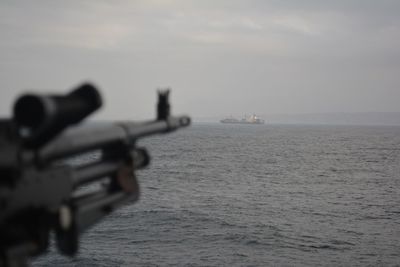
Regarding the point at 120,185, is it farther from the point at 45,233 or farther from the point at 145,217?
the point at 145,217

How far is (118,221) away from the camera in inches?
1944

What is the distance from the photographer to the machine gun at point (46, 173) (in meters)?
3.85

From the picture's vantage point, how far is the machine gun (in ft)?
12.6

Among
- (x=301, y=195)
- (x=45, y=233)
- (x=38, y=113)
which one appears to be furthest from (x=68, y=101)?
(x=301, y=195)

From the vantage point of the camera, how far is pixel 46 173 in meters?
4.34

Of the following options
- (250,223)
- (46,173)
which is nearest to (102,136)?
(46,173)

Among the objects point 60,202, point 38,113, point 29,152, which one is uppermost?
point 38,113

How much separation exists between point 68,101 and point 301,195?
69.1 m

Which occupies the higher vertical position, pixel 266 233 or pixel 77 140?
pixel 77 140

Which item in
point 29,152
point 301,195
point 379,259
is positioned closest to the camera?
point 29,152

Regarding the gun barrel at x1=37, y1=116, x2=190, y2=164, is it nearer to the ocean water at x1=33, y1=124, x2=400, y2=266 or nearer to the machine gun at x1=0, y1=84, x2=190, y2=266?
the machine gun at x1=0, y1=84, x2=190, y2=266

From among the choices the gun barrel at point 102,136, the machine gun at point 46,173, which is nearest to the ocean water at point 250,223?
the gun barrel at point 102,136

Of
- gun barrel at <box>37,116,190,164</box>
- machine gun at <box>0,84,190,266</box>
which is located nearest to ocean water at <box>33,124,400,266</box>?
gun barrel at <box>37,116,190,164</box>

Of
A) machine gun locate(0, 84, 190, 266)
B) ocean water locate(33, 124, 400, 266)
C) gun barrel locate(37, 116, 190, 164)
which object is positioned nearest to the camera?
machine gun locate(0, 84, 190, 266)
